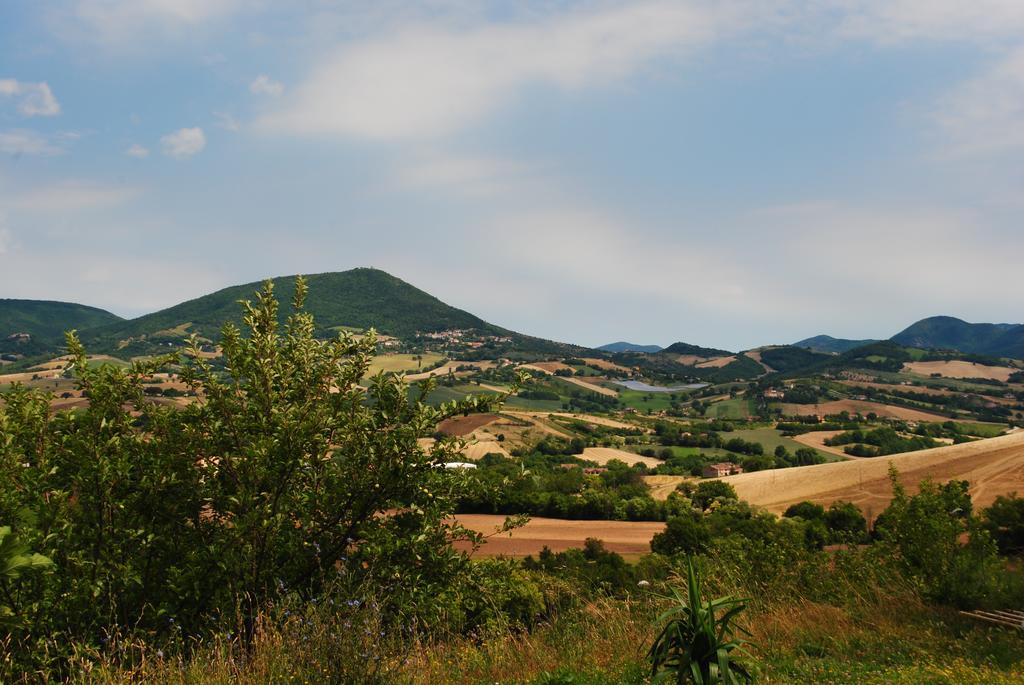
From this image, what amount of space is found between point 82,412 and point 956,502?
862 inches

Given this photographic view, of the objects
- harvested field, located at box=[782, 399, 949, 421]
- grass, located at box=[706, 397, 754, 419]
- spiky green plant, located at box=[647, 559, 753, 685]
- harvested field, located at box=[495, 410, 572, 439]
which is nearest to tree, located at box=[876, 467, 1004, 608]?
spiky green plant, located at box=[647, 559, 753, 685]

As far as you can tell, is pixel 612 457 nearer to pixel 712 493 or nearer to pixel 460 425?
pixel 460 425

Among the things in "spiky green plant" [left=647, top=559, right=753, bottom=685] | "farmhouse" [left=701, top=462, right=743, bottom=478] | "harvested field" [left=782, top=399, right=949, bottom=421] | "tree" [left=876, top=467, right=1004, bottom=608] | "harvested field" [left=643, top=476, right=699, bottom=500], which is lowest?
"farmhouse" [left=701, top=462, right=743, bottom=478]

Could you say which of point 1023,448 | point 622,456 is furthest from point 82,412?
point 622,456

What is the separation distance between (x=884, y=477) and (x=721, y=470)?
36.3 metres

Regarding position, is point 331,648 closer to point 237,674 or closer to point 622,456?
point 237,674

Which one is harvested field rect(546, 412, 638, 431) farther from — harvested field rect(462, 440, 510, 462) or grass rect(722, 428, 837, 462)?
harvested field rect(462, 440, 510, 462)

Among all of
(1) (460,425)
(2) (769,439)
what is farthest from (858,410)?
(1) (460,425)

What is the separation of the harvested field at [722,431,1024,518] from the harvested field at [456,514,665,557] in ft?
51.2

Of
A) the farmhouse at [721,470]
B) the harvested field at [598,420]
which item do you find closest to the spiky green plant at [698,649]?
the farmhouse at [721,470]

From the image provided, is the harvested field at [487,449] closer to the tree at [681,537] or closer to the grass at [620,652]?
the tree at [681,537]

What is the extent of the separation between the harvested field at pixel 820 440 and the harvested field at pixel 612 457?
97.4ft

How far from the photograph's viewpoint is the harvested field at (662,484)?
78.9 meters

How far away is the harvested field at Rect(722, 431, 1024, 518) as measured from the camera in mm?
56406
